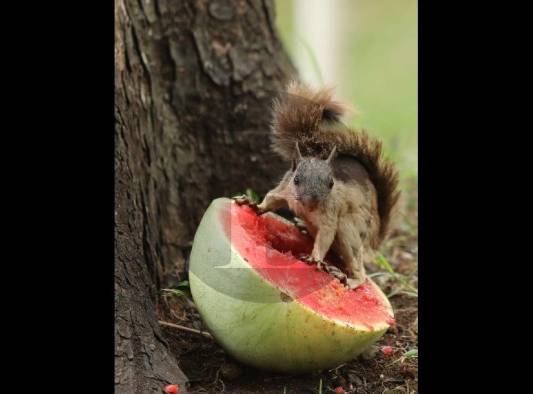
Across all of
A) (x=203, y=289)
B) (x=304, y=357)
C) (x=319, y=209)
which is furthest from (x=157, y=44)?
(x=304, y=357)

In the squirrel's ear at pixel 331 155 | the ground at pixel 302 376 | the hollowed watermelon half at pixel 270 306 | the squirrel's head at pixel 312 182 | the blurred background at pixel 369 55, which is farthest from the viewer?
the blurred background at pixel 369 55

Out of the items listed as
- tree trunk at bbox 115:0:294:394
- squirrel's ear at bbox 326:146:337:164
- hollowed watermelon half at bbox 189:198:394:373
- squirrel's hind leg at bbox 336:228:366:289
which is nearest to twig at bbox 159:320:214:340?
tree trunk at bbox 115:0:294:394

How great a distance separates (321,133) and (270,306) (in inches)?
32.3

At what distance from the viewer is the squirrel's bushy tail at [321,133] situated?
2.46 m

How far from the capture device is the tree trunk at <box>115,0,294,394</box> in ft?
7.62

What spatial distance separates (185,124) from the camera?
2.88 metres

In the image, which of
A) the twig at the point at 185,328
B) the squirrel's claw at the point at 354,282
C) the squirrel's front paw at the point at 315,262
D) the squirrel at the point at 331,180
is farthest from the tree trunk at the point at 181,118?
the squirrel's claw at the point at 354,282

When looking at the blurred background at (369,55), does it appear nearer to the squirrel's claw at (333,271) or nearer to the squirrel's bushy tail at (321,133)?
the squirrel's bushy tail at (321,133)

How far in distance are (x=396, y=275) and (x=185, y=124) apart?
1.05m

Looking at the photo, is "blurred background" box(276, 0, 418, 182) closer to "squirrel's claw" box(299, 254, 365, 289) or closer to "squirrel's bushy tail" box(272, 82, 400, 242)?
"squirrel's bushy tail" box(272, 82, 400, 242)

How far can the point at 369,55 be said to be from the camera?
25.6 ft

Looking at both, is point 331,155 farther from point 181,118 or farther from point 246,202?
point 181,118

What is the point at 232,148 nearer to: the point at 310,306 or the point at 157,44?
the point at 157,44

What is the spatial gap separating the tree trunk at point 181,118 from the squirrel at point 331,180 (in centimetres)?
39
